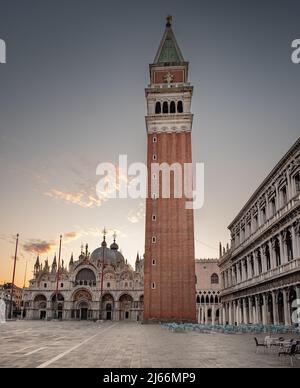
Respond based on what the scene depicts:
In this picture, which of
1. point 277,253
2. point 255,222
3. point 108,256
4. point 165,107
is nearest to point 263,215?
point 255,222

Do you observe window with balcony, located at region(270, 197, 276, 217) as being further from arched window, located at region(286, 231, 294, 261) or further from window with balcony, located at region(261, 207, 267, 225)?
arched window, located at region(286, 231, 294, 261)

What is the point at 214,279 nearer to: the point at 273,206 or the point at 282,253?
the point at 273,206

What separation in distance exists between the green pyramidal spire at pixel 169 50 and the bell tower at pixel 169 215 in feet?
1.58

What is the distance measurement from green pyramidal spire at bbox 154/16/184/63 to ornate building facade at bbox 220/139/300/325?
29.0 meters

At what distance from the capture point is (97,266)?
83.7m

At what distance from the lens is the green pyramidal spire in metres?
60.9

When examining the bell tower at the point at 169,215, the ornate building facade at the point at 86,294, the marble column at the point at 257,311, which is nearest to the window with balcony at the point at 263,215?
the marble column at the point at 257,311

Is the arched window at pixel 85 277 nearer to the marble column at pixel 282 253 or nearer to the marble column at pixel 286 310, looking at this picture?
the marble column at pixel 282 253

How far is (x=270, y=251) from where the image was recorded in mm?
32781

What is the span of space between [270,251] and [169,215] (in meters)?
19.7

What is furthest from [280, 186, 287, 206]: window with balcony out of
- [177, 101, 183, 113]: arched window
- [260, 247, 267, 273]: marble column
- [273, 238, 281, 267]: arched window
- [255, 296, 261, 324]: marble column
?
[177, 101, 183, 113]: arched window

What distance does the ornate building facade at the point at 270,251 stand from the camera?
90.5 ft
